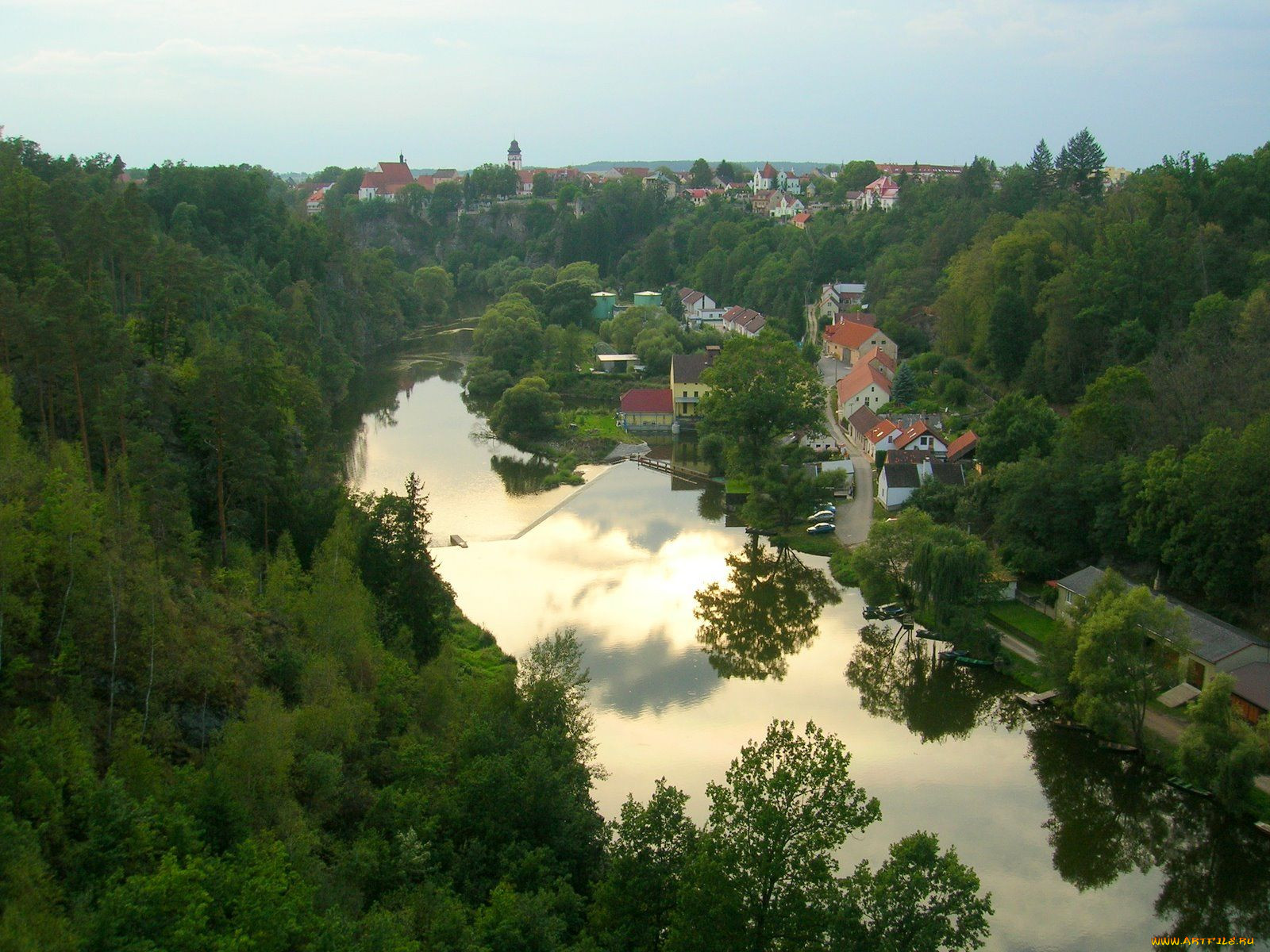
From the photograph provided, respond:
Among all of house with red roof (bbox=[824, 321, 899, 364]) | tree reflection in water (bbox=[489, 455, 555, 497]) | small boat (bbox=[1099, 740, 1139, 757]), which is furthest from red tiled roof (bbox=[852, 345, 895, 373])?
small boat (bbox=[1099, 740, 1139, 757])

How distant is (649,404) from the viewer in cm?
3644

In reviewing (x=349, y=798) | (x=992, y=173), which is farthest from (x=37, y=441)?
(x=992, y=173)

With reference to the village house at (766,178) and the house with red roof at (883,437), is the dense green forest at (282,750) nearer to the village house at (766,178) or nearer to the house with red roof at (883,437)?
the house with red roof at (883,437)

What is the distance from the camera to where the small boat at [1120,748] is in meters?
15.6

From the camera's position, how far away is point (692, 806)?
14211 mm

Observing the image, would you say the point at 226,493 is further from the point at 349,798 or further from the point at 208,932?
the point at 208,932

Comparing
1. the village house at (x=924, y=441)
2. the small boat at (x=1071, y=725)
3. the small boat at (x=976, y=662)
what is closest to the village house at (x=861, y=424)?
the village house at (x=924, y=441)

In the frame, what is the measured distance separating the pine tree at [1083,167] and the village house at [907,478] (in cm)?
2699

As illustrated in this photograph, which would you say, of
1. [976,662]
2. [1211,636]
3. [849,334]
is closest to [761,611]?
[976,662]

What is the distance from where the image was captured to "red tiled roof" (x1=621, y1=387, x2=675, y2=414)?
3638cm

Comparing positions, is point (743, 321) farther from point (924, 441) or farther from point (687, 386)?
point (924, 441)

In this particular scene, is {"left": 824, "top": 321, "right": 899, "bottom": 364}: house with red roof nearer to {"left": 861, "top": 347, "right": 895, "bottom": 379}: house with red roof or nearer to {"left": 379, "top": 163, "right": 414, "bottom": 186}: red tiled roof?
{"left": 861, "top": 347, "right": 895, "bottom": 379}: house with red roof

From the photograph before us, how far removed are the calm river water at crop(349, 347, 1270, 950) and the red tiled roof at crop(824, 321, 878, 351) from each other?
52.7 feet

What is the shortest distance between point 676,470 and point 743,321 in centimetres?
1923
